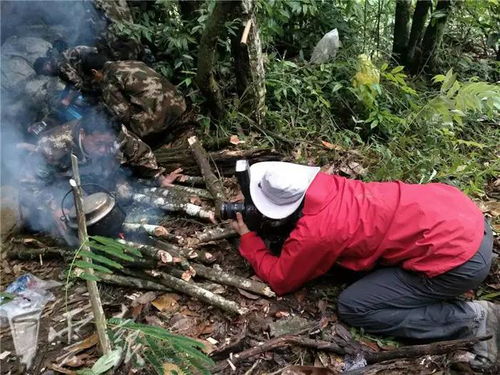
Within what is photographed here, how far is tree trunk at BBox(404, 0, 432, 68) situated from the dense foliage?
0.14 metres

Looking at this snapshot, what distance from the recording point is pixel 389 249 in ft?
10.5

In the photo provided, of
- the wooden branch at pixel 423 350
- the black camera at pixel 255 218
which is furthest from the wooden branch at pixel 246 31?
the wooden branch at pixel 423 350

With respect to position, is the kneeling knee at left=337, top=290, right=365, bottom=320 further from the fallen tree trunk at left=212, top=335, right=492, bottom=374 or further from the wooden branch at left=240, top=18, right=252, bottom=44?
the wooden branch at left=240, top=18, right=252, bottom=44

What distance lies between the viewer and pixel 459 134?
578 centimetres

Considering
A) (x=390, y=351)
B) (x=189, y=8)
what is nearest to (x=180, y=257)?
(x=390, y=351)

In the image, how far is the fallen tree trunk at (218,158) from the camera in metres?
4.58

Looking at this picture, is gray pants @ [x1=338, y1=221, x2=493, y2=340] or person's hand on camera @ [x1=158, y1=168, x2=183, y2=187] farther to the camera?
person's hand on camera @ [x1=158, y1=168, x2=183, y2=187]

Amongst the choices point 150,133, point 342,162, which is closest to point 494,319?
point 342,162

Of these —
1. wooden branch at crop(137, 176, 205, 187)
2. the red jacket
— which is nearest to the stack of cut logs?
wooden branch at crop(137, 176, 205, 187)

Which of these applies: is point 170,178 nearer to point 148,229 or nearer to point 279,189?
point 148,229

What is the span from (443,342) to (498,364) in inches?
14.3

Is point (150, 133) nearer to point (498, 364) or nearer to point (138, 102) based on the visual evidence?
point (138, 102)

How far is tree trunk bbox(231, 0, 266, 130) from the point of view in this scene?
4508 mm

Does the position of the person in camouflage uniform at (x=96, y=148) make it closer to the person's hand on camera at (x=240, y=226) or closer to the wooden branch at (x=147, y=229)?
the wooden branch at (x=147, y=229)
